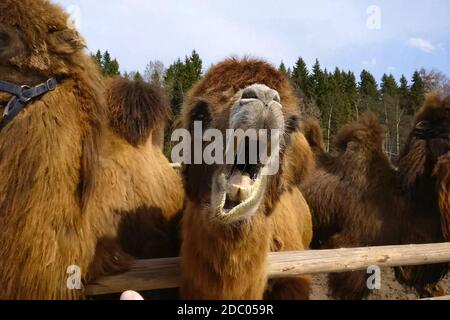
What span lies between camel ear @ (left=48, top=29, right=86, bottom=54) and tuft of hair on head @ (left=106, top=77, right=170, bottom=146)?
1082mm

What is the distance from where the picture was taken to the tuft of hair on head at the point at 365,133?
5.14 metres

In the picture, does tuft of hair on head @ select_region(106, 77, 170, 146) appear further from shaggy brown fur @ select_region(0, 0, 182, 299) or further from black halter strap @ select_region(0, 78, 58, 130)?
black halter strap @ select_region(0, 78, 58, 130)

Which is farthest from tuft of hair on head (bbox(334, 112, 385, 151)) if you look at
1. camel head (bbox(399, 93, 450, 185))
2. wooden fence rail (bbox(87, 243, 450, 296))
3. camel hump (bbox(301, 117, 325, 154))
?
wooden fence rail (bbox(87, 243, 450, 296))

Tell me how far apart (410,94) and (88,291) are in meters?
32.7

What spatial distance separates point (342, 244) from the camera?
4832 millimetres

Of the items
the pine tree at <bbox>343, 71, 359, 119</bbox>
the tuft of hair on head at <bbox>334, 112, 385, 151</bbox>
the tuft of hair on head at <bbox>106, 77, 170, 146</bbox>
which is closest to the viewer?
the tuft of hair on head at <bbox>106, 77, 170, 146</bbox>

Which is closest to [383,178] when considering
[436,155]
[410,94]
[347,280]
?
[436,155]

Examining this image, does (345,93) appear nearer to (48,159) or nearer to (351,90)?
(351,90)

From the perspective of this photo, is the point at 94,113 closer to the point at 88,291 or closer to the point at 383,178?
the point at 88,291

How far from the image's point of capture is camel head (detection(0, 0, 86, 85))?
80.0 inches

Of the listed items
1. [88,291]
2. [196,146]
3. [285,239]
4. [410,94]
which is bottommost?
[88,291]

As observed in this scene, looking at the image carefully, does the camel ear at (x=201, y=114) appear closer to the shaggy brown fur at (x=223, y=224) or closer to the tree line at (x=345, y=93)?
the shaggy brown fur at (x=223, y=224)

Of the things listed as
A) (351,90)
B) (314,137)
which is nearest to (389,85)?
(351,90)

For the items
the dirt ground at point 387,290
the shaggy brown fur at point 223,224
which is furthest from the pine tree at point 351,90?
the shaggy brown fur at point 223,224
